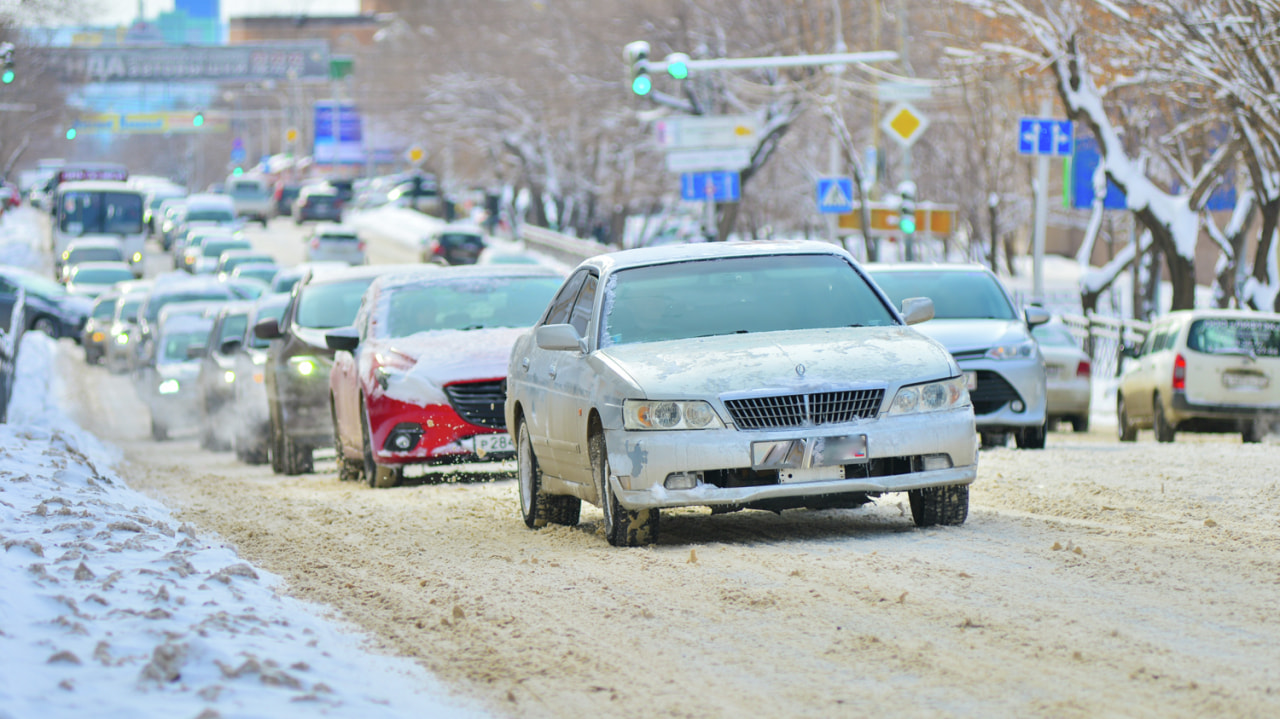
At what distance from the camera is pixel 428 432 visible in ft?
43.7

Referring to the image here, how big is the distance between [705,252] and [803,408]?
65.1 inches

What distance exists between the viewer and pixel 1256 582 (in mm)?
7570

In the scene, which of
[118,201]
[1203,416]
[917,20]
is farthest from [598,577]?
[118,201]

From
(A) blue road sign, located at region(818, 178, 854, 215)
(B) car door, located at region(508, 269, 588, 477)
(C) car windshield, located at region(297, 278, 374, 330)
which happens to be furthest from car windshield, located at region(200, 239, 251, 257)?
(B) car door, located at region(508, 269, 588, 477)

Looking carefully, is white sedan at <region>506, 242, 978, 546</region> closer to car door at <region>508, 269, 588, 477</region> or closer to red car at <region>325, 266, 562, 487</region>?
car door at <region>508, 269, 588, 477</region>

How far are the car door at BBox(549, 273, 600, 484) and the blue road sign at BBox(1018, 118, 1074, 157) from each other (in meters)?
19.5

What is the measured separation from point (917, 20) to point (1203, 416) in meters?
30.3

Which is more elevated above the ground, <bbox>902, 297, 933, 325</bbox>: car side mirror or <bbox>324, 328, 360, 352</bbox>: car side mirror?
<bbox>902, 297, 933, 325</bbox>: car side mirror

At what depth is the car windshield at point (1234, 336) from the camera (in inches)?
742

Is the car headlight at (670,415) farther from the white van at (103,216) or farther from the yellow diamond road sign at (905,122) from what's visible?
the white van at (103,216)

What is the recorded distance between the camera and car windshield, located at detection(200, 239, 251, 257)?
186 ft

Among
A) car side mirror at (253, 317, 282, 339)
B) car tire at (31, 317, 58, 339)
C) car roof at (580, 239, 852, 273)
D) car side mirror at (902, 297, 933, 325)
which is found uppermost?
car roof at (580, 239, 852, 273)

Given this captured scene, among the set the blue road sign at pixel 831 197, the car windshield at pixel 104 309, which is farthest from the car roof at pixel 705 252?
the car windshield at pixel 104 309

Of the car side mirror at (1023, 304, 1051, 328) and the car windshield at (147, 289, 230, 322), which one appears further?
the car windshield at (147, 289, 230, 322)
